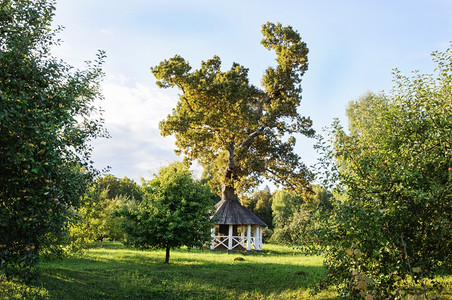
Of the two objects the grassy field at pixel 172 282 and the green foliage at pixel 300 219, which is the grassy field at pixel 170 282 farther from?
the green foliage at pixel 300 219

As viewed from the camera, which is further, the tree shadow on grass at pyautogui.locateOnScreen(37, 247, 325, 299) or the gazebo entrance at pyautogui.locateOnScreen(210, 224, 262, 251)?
the gazebo entrance at pyautogui.locateOnScreen(210, 224, 262, 251)

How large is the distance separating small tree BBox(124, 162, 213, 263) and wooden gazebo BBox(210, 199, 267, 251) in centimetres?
1032

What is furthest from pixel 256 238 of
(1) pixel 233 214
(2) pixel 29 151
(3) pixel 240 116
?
(2) pixel 29 151

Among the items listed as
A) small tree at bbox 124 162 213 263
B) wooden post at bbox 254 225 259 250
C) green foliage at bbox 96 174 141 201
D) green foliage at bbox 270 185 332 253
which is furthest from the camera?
green foliage at bbox 96 174 141 201

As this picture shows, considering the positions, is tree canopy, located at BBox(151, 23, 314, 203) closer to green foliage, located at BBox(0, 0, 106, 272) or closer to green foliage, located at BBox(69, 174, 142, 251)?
green foliage, located at BBox(69, 174, 142, 251)

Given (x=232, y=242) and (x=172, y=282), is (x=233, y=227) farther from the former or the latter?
(x=172, y=282)

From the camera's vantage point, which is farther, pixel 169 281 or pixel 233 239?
pixel 233 239

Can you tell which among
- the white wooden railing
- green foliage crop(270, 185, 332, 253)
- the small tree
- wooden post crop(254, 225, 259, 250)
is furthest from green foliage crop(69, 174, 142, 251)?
wooden post crop(254, 225, 259, 250)

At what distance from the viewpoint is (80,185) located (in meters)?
7.83

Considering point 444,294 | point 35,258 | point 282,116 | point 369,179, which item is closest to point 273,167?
point 282,116

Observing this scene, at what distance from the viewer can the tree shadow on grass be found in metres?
11.9

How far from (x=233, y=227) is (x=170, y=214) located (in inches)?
532

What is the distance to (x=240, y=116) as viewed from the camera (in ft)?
81.1

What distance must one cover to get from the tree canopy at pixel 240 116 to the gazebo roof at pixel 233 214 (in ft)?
2.97
